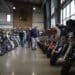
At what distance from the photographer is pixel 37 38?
14.8 m

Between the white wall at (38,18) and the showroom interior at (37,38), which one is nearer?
the showroom interior at (37,38)

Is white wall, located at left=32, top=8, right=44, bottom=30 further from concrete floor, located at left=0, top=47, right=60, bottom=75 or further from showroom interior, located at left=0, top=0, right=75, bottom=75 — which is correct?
concrete floor, located at left=0, top=47, right=60, bottom=75

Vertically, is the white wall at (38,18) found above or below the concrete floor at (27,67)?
above

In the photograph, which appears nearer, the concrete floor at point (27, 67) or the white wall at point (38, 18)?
the concrete floor at point (27, 67)

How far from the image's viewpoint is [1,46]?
448 inches

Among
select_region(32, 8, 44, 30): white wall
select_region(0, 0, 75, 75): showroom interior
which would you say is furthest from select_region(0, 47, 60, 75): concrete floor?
select_region(32, 8, 44, 30): white wall

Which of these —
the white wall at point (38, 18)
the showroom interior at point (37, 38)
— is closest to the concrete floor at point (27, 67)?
the showroom interior at point (37, 38)

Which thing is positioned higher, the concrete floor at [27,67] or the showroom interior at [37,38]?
the showroom interior at [37,38]

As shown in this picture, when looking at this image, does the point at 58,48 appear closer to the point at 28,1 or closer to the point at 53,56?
the point at 53,56

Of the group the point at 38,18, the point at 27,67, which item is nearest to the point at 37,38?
the point at 27,67

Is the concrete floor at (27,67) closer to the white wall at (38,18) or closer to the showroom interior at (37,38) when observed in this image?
the showroom interior at (37,38)

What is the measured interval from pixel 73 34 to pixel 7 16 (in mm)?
24150

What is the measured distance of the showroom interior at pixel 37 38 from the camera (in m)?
5.87

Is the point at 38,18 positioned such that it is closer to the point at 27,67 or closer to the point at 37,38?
the point at 37,38
